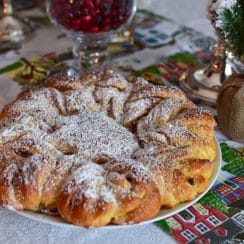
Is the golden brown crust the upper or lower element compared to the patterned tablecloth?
upper

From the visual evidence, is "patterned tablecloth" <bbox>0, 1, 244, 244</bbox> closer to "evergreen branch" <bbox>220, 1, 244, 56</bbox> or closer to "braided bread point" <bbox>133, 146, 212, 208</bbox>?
"braided bread point" <bbox>133, 146, 212, 208</bbox>

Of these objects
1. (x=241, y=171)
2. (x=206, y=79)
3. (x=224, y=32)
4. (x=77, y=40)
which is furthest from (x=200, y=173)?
(x=77, y=40)

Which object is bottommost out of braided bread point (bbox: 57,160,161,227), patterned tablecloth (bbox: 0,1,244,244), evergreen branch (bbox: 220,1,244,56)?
patterned tablecloth (bbox: 0,1,244,244)

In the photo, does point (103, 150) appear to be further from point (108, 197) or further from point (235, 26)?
point (235, 26)

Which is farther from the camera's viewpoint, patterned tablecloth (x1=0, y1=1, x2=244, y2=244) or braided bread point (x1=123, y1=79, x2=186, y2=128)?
braided bread point (x1=123, y1=79, x2=186, y2=128)

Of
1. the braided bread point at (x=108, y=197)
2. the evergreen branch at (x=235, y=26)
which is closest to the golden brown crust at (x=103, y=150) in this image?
the braided bread point at (x=108, y=197)

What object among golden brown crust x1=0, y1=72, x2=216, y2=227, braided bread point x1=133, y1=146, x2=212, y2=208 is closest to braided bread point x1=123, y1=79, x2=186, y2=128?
golden brown crust x1=0, y1=72, x2=216, y2=227
